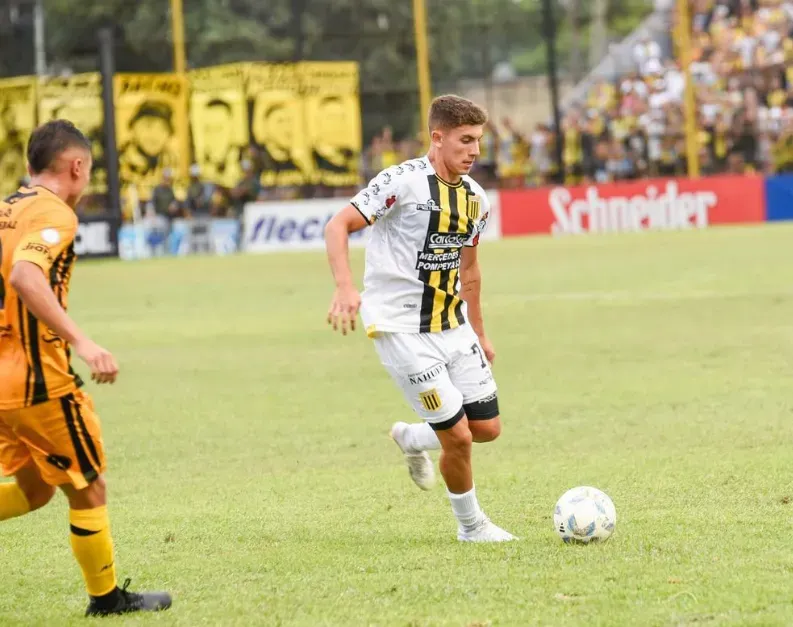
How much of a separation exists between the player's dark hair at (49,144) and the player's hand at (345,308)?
1.30m

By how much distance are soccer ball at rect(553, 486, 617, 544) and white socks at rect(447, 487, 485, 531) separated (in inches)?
14.7

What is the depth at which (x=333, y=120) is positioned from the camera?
3591 centimetres

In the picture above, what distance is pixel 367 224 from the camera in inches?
260

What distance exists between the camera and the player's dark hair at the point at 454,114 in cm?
662

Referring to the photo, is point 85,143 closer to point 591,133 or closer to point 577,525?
point 577,525

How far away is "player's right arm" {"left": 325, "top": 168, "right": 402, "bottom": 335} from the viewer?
6.08 m

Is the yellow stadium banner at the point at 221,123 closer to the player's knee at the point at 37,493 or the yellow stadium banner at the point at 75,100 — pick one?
the yellow stadium banner at the point at 75,100

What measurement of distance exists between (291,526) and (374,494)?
2.89ft

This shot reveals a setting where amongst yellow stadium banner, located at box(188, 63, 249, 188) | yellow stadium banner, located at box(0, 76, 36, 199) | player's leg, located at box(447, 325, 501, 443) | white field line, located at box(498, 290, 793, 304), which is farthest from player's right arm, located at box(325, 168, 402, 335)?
yellow stadium banner, located at box(188, 63, 249, 188)

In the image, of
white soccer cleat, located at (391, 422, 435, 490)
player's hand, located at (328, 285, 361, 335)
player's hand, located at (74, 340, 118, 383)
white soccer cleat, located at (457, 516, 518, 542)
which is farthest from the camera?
white soccer cleat, located at (391, 422, 435, 490)

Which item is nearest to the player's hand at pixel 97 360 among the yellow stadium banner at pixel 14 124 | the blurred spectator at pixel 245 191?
the blurred spectator at pixel 245 191

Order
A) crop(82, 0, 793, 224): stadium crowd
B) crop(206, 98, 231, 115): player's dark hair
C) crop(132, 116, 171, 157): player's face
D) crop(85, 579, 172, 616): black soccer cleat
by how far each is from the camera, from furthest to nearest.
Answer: crop(206, 98, 231, 115): player's dark hair < crop(132, 116, 171, 157): player's face < crop(82, 0, 793, 224): stadium crowd < crop(85, 579, 172, 616): black soccer cleat

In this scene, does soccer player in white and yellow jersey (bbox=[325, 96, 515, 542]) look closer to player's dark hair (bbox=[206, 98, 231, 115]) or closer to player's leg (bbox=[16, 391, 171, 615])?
player's leg (bbox=[16, 391, 171, 615])

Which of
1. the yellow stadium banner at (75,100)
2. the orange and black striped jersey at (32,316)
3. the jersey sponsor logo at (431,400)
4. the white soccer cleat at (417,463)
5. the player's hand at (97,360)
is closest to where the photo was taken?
the player's hand at (97,360)
